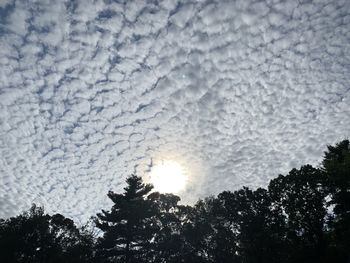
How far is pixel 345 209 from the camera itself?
35.2 meters

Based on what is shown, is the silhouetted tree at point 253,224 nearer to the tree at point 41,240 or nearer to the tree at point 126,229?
the tree at point 126,229

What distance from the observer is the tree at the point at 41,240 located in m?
40.8

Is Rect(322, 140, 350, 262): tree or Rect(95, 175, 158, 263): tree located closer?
Rect(322, 140, 350, 262): tree

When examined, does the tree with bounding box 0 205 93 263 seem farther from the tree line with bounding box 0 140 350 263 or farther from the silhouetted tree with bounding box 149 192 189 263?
the silhouetted tree with bounding box 149 192 189 263

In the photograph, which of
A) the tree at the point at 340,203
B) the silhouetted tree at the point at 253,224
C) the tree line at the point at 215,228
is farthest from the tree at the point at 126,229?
the tree at the point at 340,203

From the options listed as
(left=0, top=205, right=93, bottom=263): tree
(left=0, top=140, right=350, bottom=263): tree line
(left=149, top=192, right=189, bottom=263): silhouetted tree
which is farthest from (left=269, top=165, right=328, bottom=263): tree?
(left=0, top=205, right=93, bottom=263): tree

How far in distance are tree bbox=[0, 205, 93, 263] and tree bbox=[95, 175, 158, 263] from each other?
3.52m

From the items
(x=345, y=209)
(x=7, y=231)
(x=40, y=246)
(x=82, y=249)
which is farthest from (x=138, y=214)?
(x=345, y=209)

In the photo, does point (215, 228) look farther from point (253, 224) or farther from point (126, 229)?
point (126, 229)

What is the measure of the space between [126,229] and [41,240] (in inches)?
466

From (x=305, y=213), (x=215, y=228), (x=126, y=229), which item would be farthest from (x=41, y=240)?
(x=305, y=213)

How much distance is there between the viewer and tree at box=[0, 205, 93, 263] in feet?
134

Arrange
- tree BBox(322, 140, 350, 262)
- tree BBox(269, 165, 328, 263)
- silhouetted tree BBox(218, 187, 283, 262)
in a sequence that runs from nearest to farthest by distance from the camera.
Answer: tree BBox(322, 140, 350, 262) → tree BBox(269, 165, 328, 263) → silhouetted tree BBox(218, 187, 283, 262)

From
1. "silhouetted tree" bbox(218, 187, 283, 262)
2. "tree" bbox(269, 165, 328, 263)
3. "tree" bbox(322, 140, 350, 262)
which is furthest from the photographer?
"silhouetted tree" bbox(218, 187, 283, 262)
